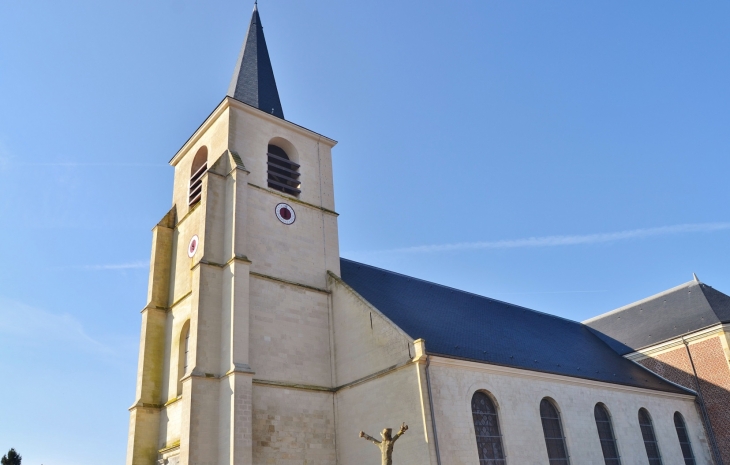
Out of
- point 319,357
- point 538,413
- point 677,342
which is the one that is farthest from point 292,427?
point 677,342

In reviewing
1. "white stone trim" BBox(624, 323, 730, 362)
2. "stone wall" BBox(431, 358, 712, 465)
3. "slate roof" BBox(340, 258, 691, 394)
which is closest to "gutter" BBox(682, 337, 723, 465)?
"stone wall" BBox(431, 358, 712, 465)

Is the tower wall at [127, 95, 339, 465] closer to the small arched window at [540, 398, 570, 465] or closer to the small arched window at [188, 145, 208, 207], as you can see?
the small arched window at [188, 145, 208, 207]

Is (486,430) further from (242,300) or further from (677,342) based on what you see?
(677,342)

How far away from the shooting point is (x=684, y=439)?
63.8 feet

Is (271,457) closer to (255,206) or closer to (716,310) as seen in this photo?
(255,206)

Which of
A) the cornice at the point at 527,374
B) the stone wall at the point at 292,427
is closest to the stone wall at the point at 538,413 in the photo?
the cornice at the point at 527,374

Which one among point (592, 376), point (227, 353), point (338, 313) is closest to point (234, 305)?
point (227, 353)

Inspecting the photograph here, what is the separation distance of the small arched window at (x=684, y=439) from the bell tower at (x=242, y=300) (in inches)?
485

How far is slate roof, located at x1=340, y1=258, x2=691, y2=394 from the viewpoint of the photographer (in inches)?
601

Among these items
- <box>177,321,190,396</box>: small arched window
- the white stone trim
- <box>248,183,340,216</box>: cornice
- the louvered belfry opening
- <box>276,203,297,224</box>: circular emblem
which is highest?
the louvered belfry opening

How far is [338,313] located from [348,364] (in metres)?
1.61

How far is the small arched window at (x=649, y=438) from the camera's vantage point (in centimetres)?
1767

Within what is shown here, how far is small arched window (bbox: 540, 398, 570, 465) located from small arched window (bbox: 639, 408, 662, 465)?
4.05m

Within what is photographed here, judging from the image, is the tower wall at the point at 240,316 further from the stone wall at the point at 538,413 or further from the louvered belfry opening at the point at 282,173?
the stone wall at the point at 538,413
